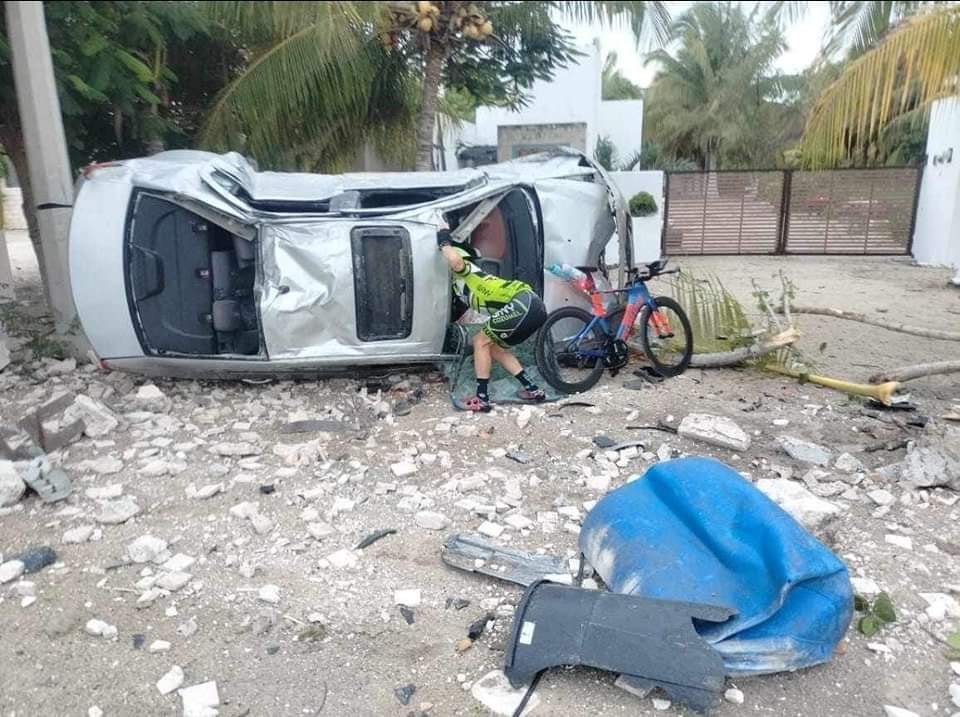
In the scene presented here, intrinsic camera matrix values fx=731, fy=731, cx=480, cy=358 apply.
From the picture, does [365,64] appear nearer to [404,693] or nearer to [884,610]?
[404,693]

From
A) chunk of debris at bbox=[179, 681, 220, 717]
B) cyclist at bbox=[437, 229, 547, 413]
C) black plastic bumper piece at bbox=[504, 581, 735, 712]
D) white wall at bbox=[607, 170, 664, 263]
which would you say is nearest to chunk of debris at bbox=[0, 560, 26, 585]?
chunk of debris at bbox=[179, 681, 220, 717]

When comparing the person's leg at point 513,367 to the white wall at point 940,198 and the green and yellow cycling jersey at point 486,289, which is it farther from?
the white wall at point 940,198

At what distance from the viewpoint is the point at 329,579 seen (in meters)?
3.35

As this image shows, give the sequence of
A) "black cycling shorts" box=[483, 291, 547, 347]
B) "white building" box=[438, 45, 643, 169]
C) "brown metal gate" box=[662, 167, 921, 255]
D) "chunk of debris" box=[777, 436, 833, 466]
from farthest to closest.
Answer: "white building" box=[438, 45, 643, 169], "brown metal gate" box=[662, 167, 921, 255], "black cycling shorts" box=[483, 291, 547, 347], "chunk of debris" box=[777, 436, 833, 466]

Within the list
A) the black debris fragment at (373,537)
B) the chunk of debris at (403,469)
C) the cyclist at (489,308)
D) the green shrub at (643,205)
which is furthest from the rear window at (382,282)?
the green shrub at (643,205)

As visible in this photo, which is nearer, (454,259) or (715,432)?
(715,432)

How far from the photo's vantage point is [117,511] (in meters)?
3.84

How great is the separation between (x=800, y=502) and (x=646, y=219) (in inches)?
465

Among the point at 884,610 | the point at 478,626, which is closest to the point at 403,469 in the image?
the point at 478,626

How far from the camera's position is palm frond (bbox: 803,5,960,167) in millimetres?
A: 5195

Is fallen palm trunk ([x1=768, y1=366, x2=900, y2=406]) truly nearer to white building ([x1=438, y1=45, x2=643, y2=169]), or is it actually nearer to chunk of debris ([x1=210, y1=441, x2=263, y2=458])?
chunk of debris ([x1=210, y1=441, x2=263, y2=458])

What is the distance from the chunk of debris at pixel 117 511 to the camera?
3.79 meters

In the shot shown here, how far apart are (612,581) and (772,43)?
2.51 meters

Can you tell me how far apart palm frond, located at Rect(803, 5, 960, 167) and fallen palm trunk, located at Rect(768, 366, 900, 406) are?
1.84m
